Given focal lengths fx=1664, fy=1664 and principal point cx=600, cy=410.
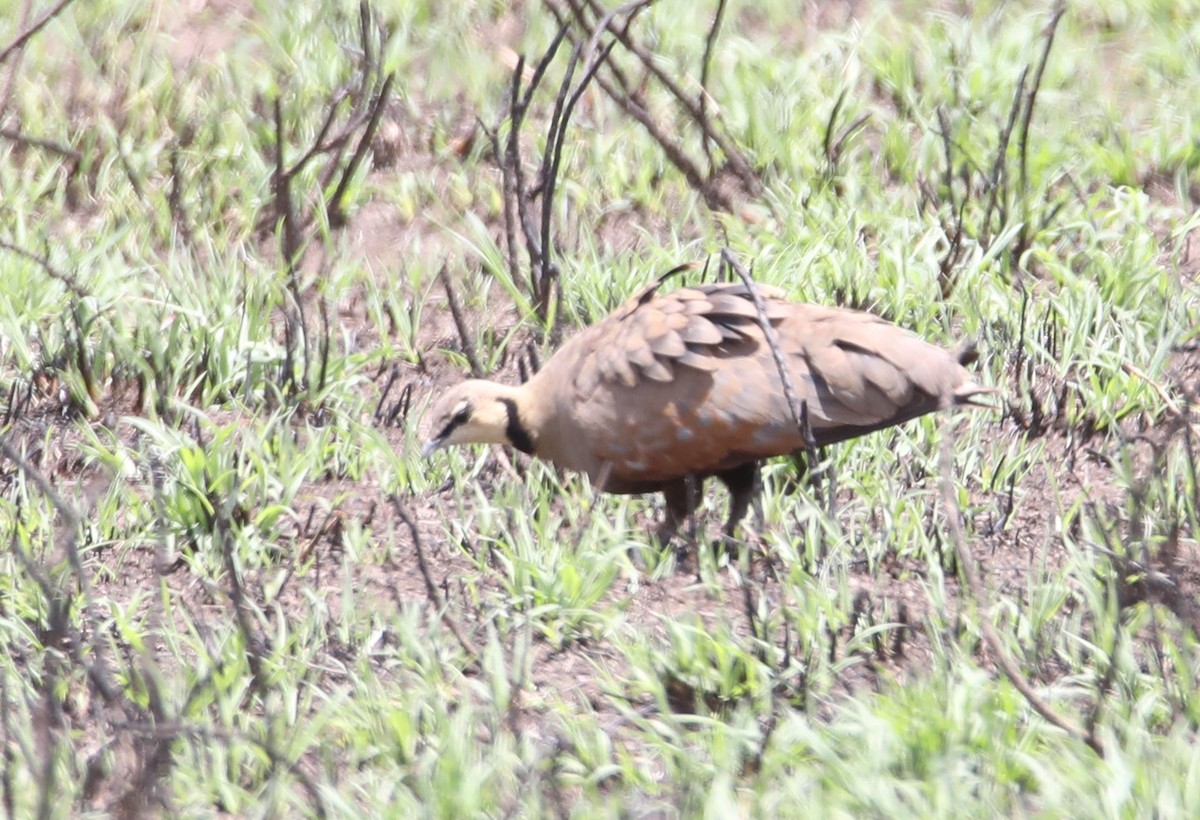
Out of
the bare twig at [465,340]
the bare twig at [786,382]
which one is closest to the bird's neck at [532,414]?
the bare twig at [465,340]

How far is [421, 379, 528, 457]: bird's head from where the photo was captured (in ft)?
14.6

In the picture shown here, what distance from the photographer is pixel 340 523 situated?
434 cm

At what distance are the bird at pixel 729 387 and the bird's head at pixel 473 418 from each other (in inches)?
7.5

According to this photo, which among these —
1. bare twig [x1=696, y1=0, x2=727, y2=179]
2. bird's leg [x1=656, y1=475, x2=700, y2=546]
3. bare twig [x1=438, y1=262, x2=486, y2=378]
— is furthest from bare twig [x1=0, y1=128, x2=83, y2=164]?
bare twig [x1=696, y1=0, x2=727, y2=179]

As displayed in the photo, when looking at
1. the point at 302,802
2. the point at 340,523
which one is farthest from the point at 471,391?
the point at 302,802

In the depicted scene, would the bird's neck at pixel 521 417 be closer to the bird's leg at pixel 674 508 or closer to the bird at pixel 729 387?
the bird at pixel 729 387

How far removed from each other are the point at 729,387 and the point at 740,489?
1.24 feet

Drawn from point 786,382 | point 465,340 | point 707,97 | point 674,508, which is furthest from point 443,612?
point 707,97

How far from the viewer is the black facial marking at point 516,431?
447cm

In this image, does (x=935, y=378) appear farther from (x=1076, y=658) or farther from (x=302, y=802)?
(x=302, y=802)

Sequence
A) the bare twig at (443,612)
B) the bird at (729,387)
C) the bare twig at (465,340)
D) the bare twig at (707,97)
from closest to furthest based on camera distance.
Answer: the bare twig at (443,612)
the bird at (729,387)
the bare twig at (465,340)
the bare twig at (707,97)

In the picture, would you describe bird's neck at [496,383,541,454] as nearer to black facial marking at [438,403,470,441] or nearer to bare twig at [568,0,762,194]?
black facial marking at [438,403,470,441]

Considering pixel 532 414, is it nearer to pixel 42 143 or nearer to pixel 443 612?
pixel 443 612

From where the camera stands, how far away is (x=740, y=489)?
4.34m
